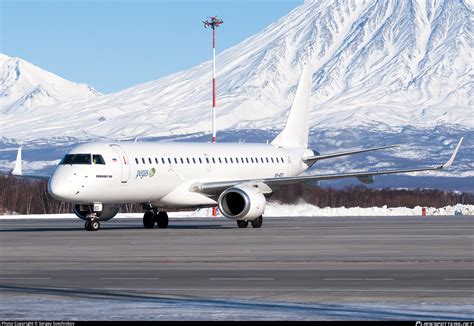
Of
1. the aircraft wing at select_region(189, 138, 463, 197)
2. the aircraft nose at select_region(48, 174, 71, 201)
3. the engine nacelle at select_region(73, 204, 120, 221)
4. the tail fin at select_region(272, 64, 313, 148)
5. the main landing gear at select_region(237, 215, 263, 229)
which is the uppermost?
the tail fin at select_region(272, 64, 313, 148)

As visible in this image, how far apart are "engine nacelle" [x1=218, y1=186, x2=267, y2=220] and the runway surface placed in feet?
27.1

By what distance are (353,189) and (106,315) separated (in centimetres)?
9209

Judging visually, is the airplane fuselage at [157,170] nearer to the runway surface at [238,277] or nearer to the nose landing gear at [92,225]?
the nose landing gear at [92,225]

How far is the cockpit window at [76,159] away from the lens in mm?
46906

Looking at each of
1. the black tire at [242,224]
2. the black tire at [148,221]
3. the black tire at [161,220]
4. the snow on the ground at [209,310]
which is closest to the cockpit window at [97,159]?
the black tire at [148,221]

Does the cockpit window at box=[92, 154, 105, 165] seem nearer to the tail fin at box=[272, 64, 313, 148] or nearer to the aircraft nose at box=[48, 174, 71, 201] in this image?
the aircraft nose at box=[48, 174, 71, 201]

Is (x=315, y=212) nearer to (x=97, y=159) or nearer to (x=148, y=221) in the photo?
(x=148, y=221)

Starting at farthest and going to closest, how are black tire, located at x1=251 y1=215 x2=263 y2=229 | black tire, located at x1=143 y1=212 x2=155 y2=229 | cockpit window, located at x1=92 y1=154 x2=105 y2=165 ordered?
1. black tire, located at x1=143 y1=212 x2=155 y2=229
2. black tire, located at x1=251 y1=215 x2=263 y2=229
3. cockpit window, located at x1=92 y1=154 x2=105 y2=165

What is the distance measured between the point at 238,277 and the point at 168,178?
26975 mm

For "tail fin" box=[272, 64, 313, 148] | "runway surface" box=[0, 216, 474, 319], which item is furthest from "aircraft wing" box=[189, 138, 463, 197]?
"runway surface" box=[0, 216, 474, 319]

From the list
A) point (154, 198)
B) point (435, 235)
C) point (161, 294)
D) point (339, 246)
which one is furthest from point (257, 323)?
point (154, 198)

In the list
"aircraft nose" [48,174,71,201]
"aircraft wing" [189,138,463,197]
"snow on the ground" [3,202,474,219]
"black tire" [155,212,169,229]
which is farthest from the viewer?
"snow on the ground" [3,202,474,219]

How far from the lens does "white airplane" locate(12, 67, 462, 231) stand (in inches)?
1841

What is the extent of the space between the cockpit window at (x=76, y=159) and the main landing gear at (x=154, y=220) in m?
5.03
